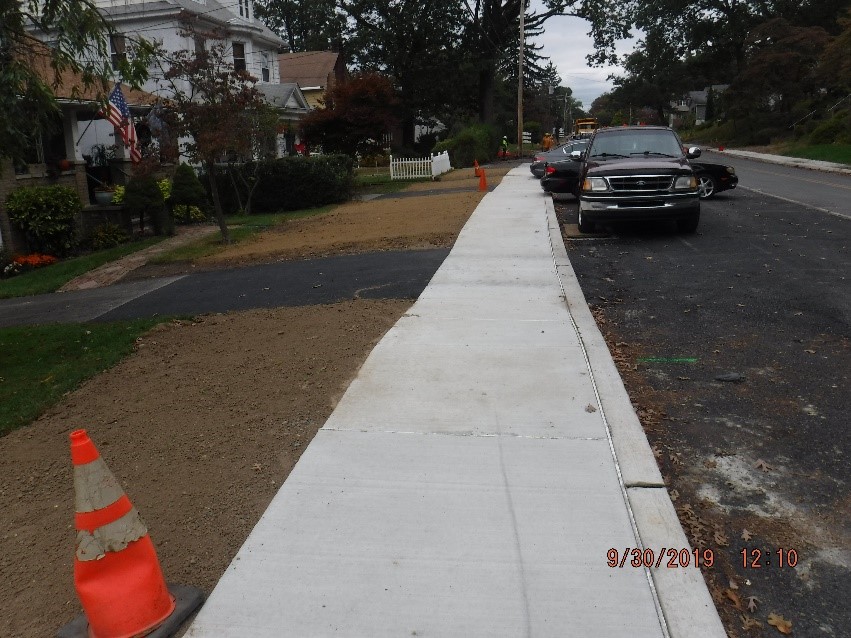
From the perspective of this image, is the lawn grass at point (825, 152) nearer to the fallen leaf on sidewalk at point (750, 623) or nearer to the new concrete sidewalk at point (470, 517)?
the new concrete sidewalk at point (470, 517)

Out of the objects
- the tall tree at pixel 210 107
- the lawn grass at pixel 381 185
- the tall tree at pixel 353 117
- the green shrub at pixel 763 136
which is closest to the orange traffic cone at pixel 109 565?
the tall tree at pixel 210 107

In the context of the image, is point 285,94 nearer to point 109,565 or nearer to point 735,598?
point 109,565

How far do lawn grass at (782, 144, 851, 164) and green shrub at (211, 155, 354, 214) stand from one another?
67.7 feet

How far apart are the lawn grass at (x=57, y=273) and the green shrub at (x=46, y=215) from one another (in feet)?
1.84

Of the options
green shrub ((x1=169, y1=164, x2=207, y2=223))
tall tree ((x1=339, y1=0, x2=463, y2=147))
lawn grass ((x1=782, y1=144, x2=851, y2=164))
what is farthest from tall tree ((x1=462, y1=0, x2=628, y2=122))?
green shrub ((x1=169, y1=164, x2=207, y2=223))

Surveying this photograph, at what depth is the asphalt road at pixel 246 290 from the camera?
955 cm

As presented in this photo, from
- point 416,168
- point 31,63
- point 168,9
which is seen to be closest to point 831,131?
point 416,168

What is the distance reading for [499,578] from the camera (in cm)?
345

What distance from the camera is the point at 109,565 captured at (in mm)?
3180

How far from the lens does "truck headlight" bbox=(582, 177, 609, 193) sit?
12.3 metres

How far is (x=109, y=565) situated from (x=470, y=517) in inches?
69.1

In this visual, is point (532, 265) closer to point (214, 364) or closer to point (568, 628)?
point (214, 364)

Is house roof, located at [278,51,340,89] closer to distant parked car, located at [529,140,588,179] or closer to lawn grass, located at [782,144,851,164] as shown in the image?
lawn grass, located at [782,144,851,164]

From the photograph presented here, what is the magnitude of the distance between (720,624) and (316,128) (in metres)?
29.1
